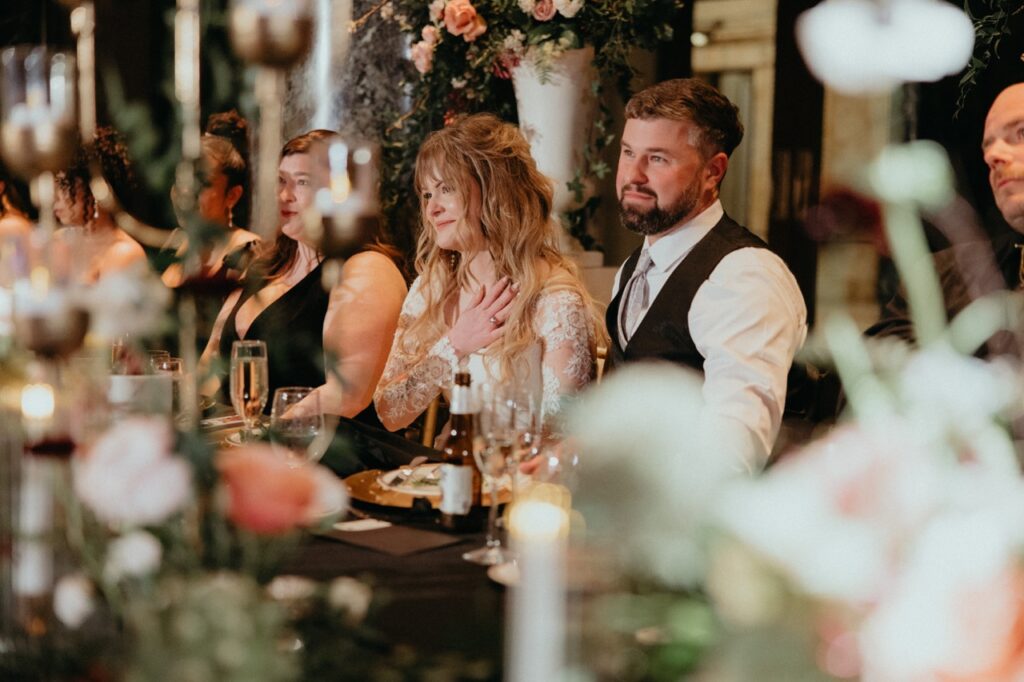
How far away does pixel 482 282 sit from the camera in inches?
115

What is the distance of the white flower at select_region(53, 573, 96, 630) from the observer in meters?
0.93

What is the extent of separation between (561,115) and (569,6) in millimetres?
386

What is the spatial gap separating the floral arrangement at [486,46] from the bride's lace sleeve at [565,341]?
104 cm

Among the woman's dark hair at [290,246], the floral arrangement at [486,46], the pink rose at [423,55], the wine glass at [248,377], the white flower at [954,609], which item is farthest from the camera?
the pink rose at [423,55]

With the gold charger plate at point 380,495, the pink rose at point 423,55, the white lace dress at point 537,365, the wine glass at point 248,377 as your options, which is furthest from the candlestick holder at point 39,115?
the pink rose at point 423,55

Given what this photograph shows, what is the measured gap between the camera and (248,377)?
200 centimetres

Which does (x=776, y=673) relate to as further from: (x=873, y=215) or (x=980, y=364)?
(x=873, y=215)

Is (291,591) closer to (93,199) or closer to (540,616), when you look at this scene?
(540,616)

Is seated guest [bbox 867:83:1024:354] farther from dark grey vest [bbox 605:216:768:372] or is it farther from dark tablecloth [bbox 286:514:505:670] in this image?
dark tablecloth [bbox 286:514:505:670]

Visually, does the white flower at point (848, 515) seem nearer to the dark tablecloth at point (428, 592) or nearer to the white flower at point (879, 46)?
the white flower at point (879, 46)

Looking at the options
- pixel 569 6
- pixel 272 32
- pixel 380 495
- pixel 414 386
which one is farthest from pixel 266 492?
pixel 569 6

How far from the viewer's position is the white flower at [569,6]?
11.4 feet

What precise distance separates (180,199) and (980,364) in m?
0.67

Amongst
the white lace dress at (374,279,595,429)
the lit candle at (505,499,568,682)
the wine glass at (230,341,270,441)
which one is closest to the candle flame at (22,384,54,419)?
the lit candle at (505,499,568,682)
